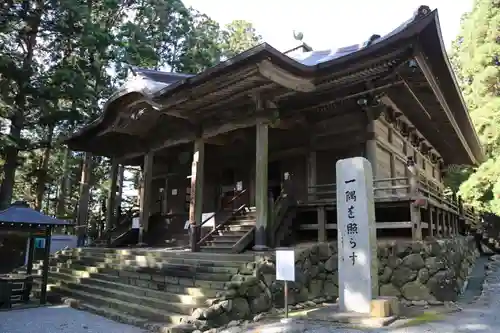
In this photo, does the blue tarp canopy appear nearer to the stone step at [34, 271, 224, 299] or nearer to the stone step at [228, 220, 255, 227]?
the stone step at [34, 271, 224, 299]

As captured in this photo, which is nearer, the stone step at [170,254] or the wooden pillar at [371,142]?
the stone step at [170,254]

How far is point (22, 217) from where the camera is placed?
9172 mm

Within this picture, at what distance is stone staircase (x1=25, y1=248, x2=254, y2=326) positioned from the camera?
7094 mm

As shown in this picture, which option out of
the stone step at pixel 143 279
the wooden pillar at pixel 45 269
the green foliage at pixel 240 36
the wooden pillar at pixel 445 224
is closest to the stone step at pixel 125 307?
the stone step at pixel 143 279

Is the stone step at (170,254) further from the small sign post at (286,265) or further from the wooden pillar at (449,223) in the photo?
the wooden pillar at (449,223)

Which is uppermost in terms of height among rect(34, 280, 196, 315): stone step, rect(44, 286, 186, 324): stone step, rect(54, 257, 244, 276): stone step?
rect(54, 257, 244, 276): stone step

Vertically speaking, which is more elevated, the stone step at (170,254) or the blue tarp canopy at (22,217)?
the blue tarp canopy at (22,217)

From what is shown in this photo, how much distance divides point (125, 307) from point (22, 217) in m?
3.61

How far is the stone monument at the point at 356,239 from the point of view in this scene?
622cm

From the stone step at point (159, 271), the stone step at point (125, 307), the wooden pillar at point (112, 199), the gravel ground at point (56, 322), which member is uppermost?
the wooden pillar at point (112, 199)

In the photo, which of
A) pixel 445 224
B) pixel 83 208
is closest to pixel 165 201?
pixel 83 208

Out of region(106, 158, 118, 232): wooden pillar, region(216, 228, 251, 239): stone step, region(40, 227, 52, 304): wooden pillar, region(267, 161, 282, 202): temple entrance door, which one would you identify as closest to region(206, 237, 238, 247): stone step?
region(216, 228, 251, 239): stone step

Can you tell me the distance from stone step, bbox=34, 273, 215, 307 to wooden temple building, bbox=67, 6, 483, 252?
191 cm

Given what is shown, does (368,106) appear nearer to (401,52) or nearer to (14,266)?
(401,52)
